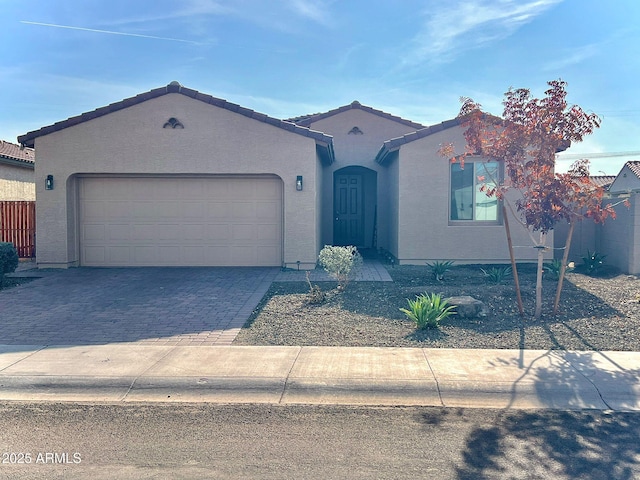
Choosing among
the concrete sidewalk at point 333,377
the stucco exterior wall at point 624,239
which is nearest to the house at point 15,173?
the concrete sidewalk at point 333,377

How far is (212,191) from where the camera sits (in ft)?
44.4

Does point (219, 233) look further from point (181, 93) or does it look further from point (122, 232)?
point (181, 93)

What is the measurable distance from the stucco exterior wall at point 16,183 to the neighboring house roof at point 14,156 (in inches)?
8.7

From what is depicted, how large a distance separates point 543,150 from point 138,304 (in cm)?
728

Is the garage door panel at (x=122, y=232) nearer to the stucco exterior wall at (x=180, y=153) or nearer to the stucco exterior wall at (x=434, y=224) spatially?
the stucco exterior wall at (x=180, y=153)

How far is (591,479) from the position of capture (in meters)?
3.69

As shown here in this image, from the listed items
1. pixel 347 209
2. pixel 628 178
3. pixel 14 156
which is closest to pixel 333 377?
pixel 347 209

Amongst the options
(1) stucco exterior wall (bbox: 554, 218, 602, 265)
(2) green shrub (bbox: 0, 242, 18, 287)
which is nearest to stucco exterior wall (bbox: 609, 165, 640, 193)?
(1) stucco exterior wall (bbox: 554, 218, 602, 265)

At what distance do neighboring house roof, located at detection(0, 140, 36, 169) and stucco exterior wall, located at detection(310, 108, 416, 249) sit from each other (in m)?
10.9

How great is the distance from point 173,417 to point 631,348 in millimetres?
5795

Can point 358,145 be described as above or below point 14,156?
above

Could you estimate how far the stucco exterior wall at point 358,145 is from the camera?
17375mm

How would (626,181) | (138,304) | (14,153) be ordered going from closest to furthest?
(138,304)
(626,181)
(14,153)

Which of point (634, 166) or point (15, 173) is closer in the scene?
point (634, 166)
